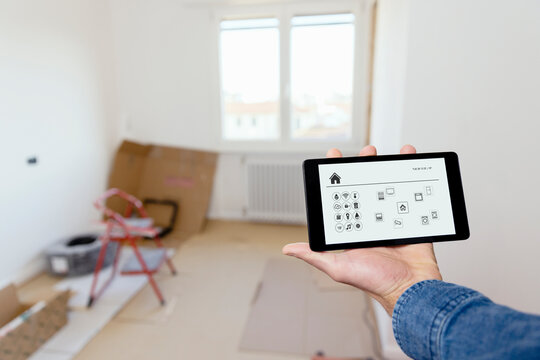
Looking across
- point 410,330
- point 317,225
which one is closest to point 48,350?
point 317,225

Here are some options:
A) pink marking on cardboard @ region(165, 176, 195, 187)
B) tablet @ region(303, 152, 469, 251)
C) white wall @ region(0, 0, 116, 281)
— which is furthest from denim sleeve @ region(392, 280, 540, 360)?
pink marking on cardboard @ region(165, 176, 195, 187)

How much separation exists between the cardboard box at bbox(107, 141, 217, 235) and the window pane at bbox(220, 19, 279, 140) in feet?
1.42

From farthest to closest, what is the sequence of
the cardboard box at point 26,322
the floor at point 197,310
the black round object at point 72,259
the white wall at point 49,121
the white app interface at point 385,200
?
the black round object at point 72,259, the white wall at point 49,121, the floor at point 197,310, the cardboard box at point 26,322, the white app interface at point 385,200

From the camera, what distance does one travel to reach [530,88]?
113 centimetres

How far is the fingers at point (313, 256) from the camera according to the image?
69 cm

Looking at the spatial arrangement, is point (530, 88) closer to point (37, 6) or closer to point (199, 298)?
point (199, 298)

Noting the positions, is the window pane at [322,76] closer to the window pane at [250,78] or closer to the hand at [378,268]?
the window pane at [250,78]

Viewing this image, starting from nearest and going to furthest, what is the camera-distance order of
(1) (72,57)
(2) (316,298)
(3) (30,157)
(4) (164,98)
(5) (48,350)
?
1. (5) (48,350)
2. (2) (316,298)
3. (3) (30,157)
4. (1) (72,57)
5. (4) (164,98)

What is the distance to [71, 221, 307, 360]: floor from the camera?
1650 millimetres

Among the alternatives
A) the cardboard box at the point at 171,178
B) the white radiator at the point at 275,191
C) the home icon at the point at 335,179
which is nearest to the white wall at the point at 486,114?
the home icon at the point at 335,179

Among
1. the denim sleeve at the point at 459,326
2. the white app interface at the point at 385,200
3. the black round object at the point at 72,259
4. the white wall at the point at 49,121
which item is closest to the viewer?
the denim sleeve at the point at 459,326

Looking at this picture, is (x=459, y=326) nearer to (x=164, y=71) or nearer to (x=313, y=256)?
(x=313, y=256)

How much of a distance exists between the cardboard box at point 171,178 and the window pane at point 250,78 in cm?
43

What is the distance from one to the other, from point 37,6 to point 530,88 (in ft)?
9.44
